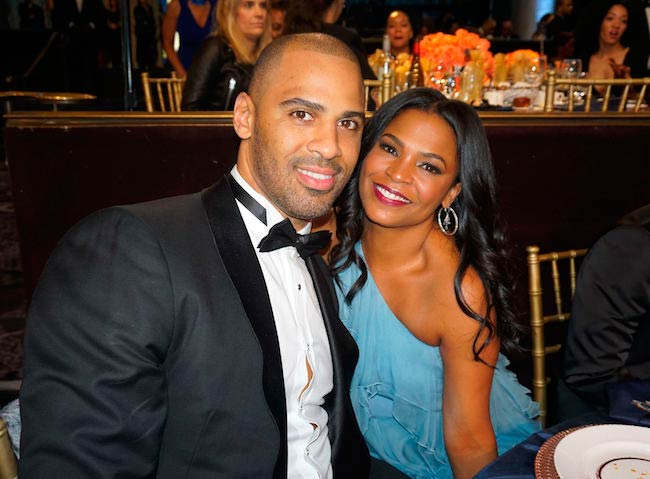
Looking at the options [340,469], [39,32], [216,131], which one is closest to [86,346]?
[340,469]

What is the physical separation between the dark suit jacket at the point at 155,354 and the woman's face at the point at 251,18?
250 centimetres

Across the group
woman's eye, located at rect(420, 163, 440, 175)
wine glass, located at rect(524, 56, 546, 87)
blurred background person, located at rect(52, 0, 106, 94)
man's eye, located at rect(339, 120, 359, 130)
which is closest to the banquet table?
man's eye, located at rect(339, 120, 359, 130)

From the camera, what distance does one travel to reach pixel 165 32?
600cm

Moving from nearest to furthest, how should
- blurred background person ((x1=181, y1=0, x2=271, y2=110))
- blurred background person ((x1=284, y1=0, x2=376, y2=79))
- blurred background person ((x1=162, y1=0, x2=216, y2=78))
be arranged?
blurred background person ((x1=181, y1=0, x2=271, y2=110))
blurred background person ((x1=284, y1=0, x2=376, y2=79))
blurred background person ((x1=162, y1=0, x2=216, y2=78))

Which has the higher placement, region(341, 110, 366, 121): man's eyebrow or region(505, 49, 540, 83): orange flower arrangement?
region(505, 49, 540, 83): orange flower arrangement

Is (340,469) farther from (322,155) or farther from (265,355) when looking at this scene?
(322,155)

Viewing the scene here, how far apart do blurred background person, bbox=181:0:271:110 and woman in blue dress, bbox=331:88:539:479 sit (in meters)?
1.63

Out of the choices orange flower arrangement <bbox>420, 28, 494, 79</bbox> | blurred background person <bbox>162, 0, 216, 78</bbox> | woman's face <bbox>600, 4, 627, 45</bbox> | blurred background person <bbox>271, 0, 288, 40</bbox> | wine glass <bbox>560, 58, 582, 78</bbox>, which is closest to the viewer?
orange flower arrangement <bbox>420, 28, 494, 79</bbox>

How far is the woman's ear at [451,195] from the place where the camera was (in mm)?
2111

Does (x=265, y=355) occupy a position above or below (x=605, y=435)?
above

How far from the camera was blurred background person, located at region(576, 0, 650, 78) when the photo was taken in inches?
217

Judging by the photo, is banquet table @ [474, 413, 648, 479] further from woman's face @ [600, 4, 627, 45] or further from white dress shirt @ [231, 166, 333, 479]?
woman's face @ [600, 4, 627, 45]

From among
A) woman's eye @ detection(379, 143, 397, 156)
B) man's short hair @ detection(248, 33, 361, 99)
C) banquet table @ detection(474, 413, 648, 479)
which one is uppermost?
man's short hair @ detection(248, 33, 361, 99)

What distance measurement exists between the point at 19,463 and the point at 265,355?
51cm
